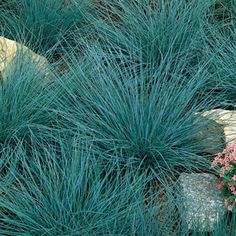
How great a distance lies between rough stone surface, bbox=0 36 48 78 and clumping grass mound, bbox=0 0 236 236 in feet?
0.19

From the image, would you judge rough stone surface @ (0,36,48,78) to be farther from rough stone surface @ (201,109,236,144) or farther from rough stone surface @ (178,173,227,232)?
rough stone surface @ (178,173,227,232)

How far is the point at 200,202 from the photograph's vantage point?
2781 millimetres

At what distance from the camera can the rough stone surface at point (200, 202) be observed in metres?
2.61

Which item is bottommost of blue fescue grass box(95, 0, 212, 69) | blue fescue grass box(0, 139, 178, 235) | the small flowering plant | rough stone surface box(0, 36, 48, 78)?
blue fescue grass box(0, 139, 178, 235)

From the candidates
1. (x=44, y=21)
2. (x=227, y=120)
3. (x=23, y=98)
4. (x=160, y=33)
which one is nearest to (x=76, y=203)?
(x=23, y=98)

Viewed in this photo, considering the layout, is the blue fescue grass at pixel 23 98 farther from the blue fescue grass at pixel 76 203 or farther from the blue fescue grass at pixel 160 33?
→ the blue fescue grass at pixel 160 33

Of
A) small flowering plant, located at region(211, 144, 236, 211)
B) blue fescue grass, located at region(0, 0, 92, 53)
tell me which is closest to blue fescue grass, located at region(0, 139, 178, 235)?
small flowering plant, located at region(211, 144, 236, 211)

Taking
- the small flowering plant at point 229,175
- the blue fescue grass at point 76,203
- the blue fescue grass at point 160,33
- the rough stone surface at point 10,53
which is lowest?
the blue fescue grass at point 76,203

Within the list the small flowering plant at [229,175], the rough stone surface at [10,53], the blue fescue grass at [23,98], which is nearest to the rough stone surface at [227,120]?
the small flowering plant at [229,175]

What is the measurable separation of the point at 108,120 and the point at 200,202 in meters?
0.69

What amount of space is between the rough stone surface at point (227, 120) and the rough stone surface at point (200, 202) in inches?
10.6

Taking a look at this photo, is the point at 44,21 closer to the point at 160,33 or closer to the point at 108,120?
the point at 160,33

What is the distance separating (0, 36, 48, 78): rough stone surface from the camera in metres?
3.47

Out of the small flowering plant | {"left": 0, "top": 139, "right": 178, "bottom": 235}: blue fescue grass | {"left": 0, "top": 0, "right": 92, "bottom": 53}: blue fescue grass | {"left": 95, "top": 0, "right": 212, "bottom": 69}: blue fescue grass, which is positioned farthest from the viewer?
{"left": 0, "top": 0, "right": 92, "bottom": 53}: blue fescue grass
